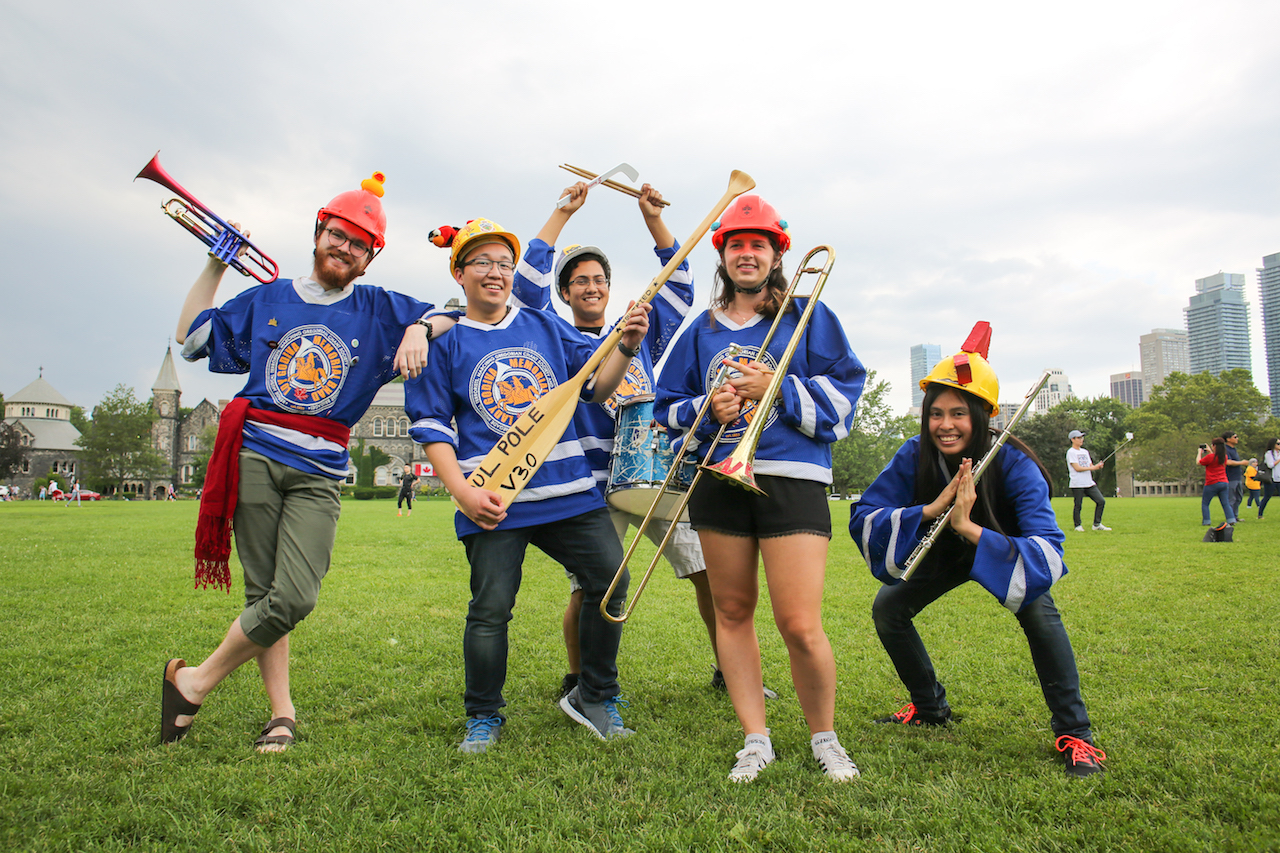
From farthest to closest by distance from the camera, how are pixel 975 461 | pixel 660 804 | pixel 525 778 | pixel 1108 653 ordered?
1. pixel 1108 653
2. pixel 975 461
3. pixel 525 778
4. pixel 660 804

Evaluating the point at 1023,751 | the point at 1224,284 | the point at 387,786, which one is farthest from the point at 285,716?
the point at 1224,284

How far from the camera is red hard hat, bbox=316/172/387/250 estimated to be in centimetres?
344

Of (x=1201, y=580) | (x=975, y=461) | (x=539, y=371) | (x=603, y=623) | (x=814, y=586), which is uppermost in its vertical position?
(x=539, y=371)

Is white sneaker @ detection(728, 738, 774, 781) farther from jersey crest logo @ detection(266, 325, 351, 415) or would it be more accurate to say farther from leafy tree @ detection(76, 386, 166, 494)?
leafy tree @ detection(76, 386, 166, 494)

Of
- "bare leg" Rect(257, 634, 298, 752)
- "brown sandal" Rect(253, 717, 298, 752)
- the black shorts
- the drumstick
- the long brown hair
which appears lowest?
"brown sandal" Rect(253, 717, 298, 752)

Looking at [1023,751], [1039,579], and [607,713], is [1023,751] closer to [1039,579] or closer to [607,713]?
[1039,579]

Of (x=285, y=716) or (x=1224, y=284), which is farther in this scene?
(x=1224, y=284)

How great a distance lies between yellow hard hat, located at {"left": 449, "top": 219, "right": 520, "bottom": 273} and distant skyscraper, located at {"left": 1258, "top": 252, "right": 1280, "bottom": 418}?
181146 mm

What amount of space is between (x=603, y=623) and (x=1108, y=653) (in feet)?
10.4

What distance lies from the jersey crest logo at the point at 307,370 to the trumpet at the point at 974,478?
270 centimetres

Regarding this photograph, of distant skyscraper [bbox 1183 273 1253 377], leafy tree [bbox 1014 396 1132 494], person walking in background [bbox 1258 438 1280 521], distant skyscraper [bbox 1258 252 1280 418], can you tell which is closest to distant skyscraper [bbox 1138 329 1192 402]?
distant skyscraper [bbox 1183 273 1253 377]

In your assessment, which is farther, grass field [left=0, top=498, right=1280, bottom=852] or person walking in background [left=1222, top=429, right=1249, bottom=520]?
person walking in background [left=1222, top=429, right=1249, bottom=520]

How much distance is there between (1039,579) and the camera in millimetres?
2779

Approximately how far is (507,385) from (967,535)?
2.10m
